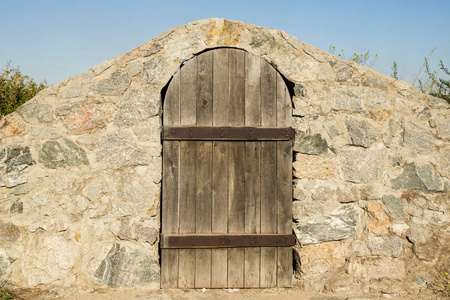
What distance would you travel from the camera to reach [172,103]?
354 cm

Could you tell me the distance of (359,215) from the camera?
3588 millimetres

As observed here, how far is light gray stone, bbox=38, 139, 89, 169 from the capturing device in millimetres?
3381

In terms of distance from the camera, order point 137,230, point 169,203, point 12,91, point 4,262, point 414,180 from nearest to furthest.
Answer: point 4,262 → point 137,230 → point 169,203 → point 414,180 → point 12,91

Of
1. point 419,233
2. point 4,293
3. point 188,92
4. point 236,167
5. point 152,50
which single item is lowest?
point 4,293

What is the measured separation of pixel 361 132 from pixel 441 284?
1510 millimetres

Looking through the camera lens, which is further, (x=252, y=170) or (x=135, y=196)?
(x=252, y=170)

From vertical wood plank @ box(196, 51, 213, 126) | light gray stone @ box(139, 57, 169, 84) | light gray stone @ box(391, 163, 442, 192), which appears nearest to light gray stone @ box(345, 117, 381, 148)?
light gray stone @ box(391, 163, 442, 192)

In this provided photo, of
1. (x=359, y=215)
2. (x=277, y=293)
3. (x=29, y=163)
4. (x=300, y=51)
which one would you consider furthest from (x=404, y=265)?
(x=29, y=163)

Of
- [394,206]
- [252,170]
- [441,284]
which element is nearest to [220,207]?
[252,170]

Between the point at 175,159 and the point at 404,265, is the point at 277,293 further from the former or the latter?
the point at 175,159

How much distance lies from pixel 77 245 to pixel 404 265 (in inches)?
113

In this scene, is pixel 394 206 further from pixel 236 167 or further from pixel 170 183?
pixel 170 183

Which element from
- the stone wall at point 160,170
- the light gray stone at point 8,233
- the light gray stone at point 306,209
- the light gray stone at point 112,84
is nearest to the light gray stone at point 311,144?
the stone wall at point 160,170

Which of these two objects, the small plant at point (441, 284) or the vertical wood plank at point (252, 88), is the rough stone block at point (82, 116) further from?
the small plant at point (441, 284)
